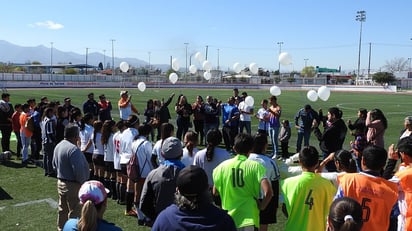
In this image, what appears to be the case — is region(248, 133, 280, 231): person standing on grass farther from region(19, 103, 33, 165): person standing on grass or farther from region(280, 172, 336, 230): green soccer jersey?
region(19, 103, 33, 165): person standing on grass

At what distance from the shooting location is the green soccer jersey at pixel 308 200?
13.9ft

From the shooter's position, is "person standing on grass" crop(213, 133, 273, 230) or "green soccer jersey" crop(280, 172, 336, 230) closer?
"green soccer jersey" crop(280, 172, 336, 230)

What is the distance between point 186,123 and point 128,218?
7.64 meters

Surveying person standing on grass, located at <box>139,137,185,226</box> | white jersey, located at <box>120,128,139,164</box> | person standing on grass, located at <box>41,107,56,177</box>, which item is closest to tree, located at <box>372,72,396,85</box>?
person standing on grass, located at <box>41,107,56,177</box>

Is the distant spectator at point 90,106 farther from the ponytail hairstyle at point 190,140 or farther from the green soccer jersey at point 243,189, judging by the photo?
the green soccer jersey at point 243,189

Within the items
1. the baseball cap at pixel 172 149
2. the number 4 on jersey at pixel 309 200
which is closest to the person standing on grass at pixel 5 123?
the baseball cap at pixel 172 149

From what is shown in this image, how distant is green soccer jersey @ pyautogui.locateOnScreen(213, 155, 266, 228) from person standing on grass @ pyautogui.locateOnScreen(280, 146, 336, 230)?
1.12 feet

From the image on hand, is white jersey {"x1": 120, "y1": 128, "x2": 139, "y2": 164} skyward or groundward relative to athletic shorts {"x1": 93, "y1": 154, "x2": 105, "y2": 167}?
skyward

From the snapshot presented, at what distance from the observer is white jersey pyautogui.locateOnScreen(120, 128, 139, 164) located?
7.41 meters

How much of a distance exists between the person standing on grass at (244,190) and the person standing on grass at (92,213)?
5.31ft

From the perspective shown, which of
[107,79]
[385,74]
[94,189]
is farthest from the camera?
[385,74]

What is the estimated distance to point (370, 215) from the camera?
13.4ft

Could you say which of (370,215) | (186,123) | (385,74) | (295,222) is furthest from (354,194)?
(385,74)

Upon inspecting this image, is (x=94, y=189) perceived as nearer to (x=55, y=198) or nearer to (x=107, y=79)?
(x=55, y=198)
